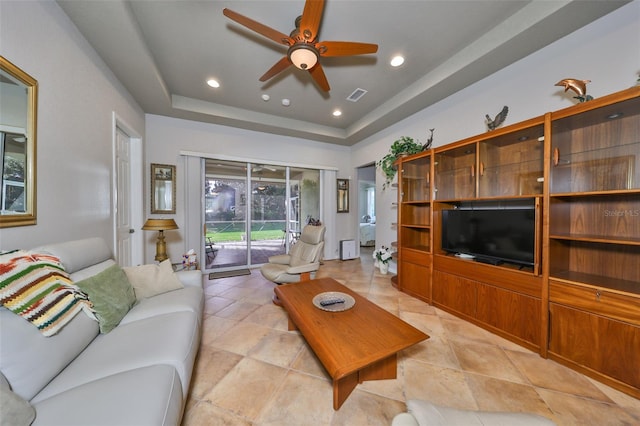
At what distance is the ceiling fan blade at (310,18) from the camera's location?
156 centimetres

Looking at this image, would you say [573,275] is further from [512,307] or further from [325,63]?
[325,63]

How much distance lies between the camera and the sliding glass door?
169 inches

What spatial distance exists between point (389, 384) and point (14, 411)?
5.79ft

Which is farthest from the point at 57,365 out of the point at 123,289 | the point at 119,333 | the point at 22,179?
the point at 22,179

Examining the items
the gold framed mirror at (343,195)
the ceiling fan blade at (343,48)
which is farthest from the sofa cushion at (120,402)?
the gold framed mirror at (343,195)

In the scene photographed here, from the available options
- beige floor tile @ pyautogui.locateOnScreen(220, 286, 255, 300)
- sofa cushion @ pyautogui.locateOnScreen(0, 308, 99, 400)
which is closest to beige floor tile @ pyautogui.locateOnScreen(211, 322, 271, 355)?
beige floor tile @ pyautogui.locateOnScreen(220, 286, 255, 300)

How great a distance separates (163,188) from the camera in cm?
366

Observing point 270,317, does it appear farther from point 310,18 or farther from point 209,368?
point 310,18

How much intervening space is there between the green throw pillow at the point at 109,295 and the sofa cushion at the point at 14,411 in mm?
616

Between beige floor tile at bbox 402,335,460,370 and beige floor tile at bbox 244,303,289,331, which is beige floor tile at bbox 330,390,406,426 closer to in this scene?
beige floor tile at bbox 402,335,460,370

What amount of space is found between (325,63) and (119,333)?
3.17m

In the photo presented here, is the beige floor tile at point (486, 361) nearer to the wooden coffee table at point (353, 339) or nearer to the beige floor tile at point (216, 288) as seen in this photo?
the wooden coffee table at point (353, 339)

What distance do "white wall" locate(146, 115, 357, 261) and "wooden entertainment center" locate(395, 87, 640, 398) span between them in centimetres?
301

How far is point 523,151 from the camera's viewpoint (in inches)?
83.7
